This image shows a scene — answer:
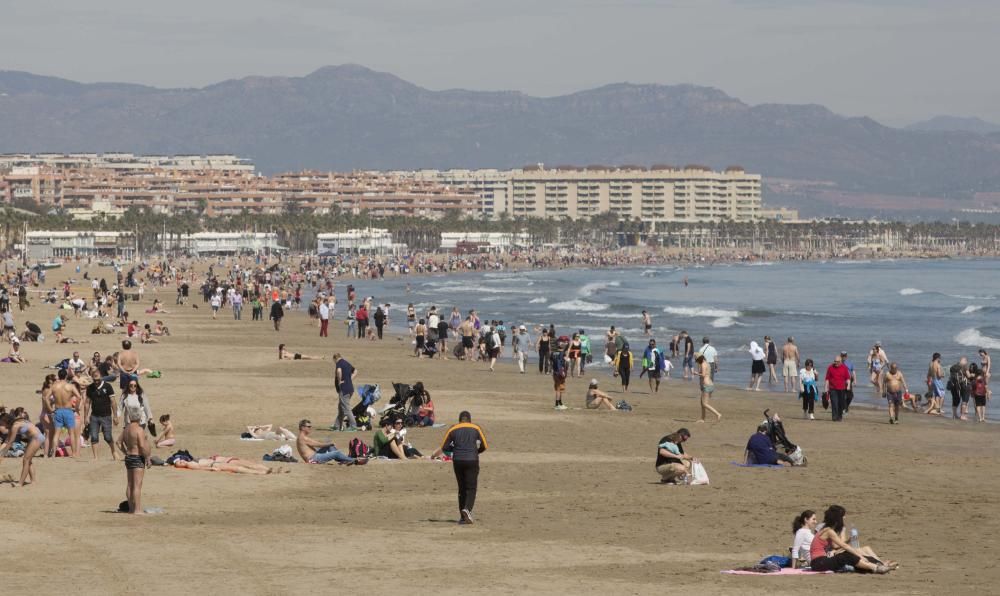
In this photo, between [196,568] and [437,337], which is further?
[437,337]

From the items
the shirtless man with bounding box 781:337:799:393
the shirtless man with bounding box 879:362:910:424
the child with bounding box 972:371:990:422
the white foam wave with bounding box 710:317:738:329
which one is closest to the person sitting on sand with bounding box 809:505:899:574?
the shirtless man with bounding box 879:362:910:424

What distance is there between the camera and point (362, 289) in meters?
95.0

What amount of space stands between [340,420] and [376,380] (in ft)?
30.4

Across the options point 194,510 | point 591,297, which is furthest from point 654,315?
point 194,510

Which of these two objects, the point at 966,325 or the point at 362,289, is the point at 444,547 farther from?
the point at 362,289

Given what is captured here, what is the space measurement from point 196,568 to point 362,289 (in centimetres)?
8298

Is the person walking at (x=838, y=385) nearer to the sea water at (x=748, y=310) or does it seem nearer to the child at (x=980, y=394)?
the child at (x=980, y=394)

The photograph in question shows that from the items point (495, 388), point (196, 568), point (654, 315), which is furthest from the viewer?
point (654, 315)

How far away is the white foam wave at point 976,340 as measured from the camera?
47781 mm

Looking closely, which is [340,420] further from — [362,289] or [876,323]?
[362,289]

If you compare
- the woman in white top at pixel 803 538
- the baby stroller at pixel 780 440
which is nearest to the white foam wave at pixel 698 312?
the baby stroller at pixel 780 440

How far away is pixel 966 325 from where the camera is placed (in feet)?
202

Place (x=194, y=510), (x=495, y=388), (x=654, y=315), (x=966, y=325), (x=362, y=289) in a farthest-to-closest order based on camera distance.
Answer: (x=362, y=289)
(x=654, y=315)
(x=966, y=325)
(x=495, y=388)
(x=194, y=510)

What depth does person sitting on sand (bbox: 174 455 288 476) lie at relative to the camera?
17500 mm
